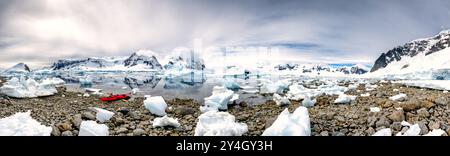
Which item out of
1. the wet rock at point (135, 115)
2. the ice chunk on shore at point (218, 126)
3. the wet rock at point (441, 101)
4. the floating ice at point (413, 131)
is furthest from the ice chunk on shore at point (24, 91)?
the wet rock at point (441, 101)

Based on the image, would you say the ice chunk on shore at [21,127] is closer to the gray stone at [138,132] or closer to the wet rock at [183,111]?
the gray stone at [138,132]

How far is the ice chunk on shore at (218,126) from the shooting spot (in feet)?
15.0

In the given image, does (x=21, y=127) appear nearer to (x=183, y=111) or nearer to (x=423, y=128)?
(x=183, y=111)

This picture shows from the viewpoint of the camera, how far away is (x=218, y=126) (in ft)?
15.5

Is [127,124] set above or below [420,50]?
below

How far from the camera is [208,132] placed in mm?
4609

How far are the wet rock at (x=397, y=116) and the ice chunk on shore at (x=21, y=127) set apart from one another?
572cm

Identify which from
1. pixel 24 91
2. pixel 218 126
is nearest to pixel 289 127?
pixel 218 126

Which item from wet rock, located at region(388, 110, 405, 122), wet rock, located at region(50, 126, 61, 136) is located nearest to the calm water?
wet rock, located at region(388, 110, 405, 122)
